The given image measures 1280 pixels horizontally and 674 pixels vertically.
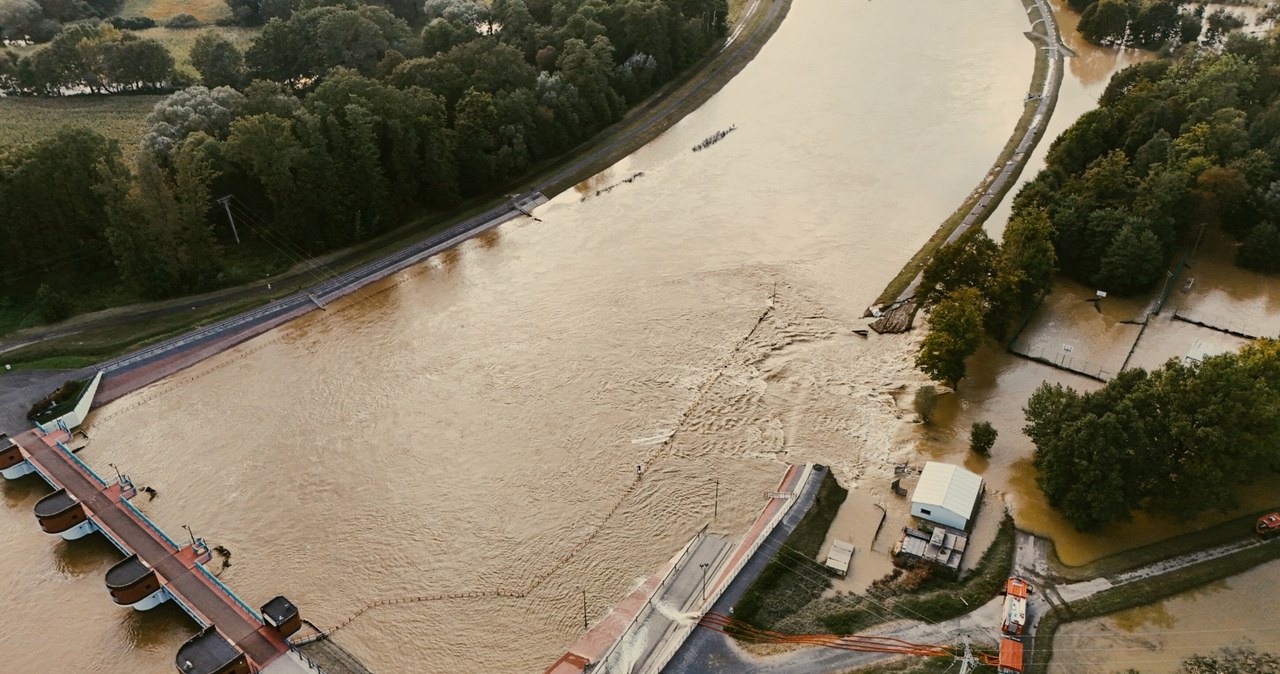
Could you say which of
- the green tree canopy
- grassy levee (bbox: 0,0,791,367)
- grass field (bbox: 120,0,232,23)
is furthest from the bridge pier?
grass field (bbox: 120,0,232,23)

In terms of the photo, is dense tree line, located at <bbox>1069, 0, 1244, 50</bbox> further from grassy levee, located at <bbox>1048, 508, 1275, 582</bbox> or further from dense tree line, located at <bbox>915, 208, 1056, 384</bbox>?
grassy levee, located at <bbox>1048, 508, 1275, 582</bbox>

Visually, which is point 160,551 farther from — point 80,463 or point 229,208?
point 229,208

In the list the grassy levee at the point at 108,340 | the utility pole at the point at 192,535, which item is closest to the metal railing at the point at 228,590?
the utility pole at the point at 192,535

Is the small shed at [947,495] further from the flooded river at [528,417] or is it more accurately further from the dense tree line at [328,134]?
the dense tree line at [328,134]

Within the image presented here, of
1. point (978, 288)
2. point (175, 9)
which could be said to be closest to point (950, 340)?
point (978, 288)

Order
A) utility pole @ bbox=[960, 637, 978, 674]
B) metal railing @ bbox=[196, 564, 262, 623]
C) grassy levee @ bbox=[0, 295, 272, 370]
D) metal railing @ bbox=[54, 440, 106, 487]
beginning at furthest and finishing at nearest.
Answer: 1. grassy levee @ bbox=[0, 295, 272, 370]
2. metal railing @ bbox=[54, 440, 106, 487]
3. metal railing @ bbox=[196, 564, 262, 623]
4. utility pole @ bbox=[960, 637, 978, 674]

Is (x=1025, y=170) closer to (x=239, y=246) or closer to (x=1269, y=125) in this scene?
(x=1269, y=125)
